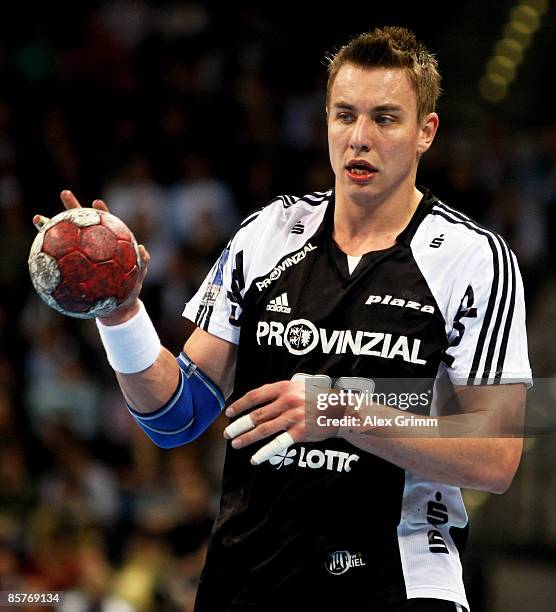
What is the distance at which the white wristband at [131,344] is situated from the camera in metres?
3.91

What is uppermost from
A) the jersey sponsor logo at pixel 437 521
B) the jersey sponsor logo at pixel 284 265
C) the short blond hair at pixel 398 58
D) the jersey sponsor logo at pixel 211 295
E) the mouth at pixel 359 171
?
the short blond hair at pixel 398 58

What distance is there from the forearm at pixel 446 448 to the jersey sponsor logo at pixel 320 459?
0.20 meters

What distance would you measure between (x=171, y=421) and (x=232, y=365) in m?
0.31

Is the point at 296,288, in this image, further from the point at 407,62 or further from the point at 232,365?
the point at 407,62

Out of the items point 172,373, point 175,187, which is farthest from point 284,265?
point 175,187

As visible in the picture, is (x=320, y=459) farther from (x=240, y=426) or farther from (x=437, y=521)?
(x=437, y=521)

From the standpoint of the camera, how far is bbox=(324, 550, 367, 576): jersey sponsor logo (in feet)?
12.0

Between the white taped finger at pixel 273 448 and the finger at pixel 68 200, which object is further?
the finger at pixel 68 200

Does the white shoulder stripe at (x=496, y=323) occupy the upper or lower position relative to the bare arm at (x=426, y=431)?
upper

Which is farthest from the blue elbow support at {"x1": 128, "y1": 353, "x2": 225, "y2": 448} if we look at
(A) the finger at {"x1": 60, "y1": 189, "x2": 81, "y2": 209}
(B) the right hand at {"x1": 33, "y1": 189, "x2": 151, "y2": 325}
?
(A) the finger at {"x1": 60, "y1": 189, "x2": 81, "y2": 209}

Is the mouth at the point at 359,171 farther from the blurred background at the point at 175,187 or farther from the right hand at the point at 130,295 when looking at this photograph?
the blurred background at the point at 175,187

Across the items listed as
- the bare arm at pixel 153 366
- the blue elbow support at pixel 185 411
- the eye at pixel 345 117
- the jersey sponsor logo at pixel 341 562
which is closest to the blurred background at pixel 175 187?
the blue elbow support at pixel 185 411

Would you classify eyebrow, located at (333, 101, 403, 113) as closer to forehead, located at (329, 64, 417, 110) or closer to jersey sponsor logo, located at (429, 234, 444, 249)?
forehead, located at (329, 64, 417, 110)

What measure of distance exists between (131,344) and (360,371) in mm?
803
